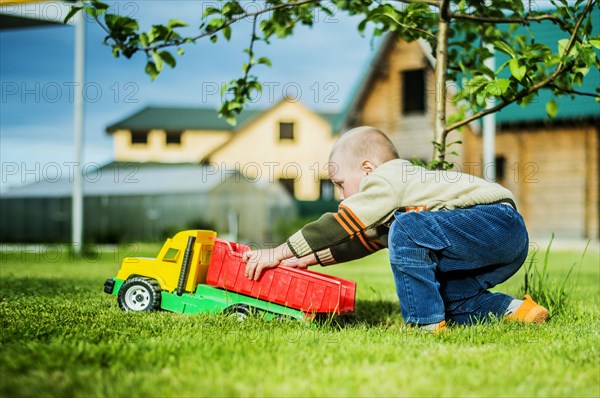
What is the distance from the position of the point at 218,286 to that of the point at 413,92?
18070mm

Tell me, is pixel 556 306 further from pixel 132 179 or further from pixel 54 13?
pixel 132 179

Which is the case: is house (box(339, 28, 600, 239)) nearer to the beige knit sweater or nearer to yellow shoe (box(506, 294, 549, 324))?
yellow shoe (box(506, 294, 549, 324))

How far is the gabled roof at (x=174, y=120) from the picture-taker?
4072cm

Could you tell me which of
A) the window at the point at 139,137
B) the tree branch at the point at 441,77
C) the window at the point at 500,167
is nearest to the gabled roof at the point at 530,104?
the window at the point at 500,167

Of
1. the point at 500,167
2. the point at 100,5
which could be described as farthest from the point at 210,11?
the point at 500,167

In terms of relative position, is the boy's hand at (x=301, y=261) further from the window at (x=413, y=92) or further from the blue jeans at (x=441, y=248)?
the window at (x=413, y=92)

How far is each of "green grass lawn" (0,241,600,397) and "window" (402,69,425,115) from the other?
1739 centimetres

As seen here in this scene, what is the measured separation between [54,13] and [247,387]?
10.2m

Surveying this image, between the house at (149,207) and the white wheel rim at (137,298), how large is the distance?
15.5m

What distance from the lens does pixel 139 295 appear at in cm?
414

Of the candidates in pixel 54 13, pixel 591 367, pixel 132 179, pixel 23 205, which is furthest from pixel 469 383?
pixel 23 205

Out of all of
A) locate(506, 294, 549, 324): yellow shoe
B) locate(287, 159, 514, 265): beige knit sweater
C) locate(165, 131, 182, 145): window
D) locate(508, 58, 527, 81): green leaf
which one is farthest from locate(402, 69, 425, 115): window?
locate(165, 131, 182, 145): window

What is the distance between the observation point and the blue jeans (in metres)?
3.47

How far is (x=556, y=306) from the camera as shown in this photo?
4344 mm
